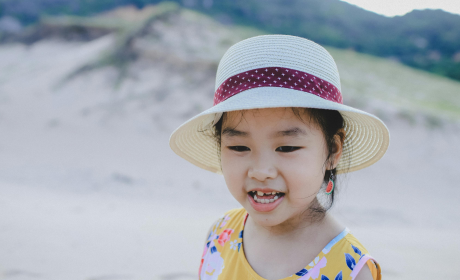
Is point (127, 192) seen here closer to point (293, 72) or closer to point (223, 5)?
point (293, 72)

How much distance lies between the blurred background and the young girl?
168 centimetres

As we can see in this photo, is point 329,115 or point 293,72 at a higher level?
point 293,72

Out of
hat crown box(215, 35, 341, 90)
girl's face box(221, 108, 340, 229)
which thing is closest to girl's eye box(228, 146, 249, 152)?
girl's face box(221, 108, 340, 229)

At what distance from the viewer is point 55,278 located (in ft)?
8.11

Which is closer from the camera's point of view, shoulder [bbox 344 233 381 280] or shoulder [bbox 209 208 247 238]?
shoulder [bbox 344 233 381 280]

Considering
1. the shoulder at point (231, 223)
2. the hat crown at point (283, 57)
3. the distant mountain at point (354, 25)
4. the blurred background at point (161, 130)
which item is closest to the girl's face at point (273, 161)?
the hat crown at point (283, 57)

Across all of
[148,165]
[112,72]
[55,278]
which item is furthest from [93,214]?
[112,72]

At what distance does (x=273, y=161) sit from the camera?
1.02 meters

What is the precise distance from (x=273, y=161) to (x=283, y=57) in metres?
0.34

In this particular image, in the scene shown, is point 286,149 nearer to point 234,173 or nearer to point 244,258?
point 234,173

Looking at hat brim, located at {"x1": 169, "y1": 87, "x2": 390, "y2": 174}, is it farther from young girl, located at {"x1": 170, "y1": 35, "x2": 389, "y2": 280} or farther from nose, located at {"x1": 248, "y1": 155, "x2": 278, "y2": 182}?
nose, located at {"x1": 248, "y1": 155, "x2": 278, "y2": 182}

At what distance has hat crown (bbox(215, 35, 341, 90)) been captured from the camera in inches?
42.3

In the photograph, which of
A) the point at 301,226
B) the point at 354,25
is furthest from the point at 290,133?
the point at 354,25

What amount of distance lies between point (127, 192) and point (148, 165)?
1.26 m
